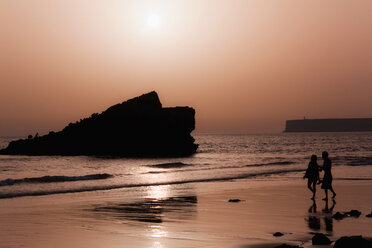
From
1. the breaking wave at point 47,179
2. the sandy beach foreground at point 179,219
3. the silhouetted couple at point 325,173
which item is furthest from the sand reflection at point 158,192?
the breaking wave at point 47,179

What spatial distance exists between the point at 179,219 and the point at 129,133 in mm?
66077

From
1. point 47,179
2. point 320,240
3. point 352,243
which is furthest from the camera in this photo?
point 47,179

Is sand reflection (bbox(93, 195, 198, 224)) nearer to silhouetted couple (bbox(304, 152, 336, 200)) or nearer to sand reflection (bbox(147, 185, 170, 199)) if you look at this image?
sand reflection (bbox(147, 185, 170, 199))

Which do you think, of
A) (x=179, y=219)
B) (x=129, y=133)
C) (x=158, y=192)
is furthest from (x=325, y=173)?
(x=129, y=133)

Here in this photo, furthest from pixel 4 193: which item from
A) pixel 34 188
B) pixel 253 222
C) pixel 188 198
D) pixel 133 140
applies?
pixel 133 140

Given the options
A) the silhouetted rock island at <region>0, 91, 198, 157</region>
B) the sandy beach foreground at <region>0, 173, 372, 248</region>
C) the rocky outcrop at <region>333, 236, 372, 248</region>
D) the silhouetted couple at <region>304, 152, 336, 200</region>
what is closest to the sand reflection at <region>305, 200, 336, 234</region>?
the sandy beach foreground at <region>0, 173, 372, 248</region>

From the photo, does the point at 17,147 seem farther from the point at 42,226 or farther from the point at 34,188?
the point at 42,226

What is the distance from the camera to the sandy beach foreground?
13.1 metres

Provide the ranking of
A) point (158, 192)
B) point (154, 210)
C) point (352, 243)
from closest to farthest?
point (352, 243) → point (154, 210) → point (158, 192)

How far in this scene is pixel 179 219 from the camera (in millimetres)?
16578

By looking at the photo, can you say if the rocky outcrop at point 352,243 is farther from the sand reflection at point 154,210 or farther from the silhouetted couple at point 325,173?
the silhouetted couple at point 325,173

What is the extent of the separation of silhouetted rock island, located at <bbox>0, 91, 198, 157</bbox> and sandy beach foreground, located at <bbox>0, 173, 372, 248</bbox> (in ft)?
183

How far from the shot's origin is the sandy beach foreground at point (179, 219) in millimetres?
13070

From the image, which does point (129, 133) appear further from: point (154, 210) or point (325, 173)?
point (154, 210)
